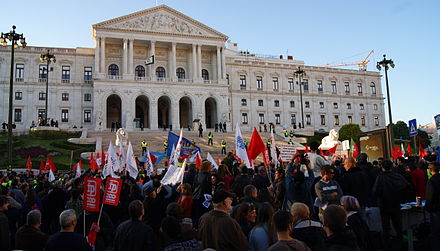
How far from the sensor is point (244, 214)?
5.74 m

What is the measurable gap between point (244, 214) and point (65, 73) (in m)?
53.7

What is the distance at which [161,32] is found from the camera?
54.3 metres

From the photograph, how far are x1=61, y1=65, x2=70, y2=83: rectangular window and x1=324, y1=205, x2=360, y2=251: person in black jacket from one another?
179 feet

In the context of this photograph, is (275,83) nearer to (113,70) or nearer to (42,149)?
(113,70)

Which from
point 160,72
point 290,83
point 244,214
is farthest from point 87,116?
point 244,214

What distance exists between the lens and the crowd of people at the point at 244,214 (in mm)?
4875

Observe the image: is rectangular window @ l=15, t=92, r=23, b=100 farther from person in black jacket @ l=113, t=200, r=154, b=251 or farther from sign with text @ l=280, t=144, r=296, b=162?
person in black jacket @ l=113, t=200, r=154, b=251

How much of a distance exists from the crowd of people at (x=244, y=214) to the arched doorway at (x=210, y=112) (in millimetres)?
46816

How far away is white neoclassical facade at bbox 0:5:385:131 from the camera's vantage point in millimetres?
51688

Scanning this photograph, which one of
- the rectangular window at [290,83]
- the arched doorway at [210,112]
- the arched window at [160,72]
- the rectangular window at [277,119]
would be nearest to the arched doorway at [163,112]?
the arched window at [160,72]

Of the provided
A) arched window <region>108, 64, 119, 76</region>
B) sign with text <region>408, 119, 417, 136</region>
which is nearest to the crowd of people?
sign with text <region>408, 119, 417, 136</region>

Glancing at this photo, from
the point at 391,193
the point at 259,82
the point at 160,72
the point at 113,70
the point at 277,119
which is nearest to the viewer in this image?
the point at 391,193

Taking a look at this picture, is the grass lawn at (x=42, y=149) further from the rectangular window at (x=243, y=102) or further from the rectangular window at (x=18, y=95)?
the rectangular window at (x=243, y=102)

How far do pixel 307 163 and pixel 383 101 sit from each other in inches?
2704
